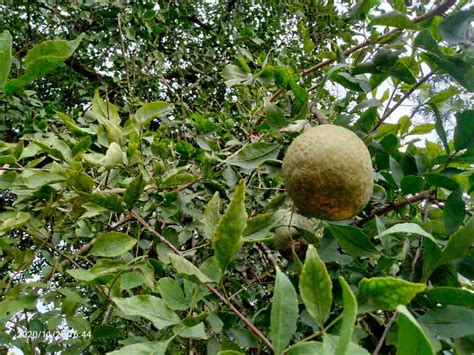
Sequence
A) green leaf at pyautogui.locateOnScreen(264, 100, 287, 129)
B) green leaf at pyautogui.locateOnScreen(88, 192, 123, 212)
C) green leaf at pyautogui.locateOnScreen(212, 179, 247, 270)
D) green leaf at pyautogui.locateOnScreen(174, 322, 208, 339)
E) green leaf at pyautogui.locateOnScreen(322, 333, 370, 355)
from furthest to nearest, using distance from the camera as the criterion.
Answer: green leaf at pyautogui.locateOnScreen(264, 100, 287, 129)
green leaf at pyautogui.locateOnScreen(88, 192, 123, 212)
green leaf at pyautogui.locateOnScreen(174, 322, 208, 339)
green leaf at pyautogui.locateOnScreen(212, 179, 247, 270)
green leaf at pyautogui.locateOnScreen(322, 333, 370, 355)

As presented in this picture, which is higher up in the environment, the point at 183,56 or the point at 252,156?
the point at 252,156

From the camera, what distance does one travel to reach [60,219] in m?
1.17

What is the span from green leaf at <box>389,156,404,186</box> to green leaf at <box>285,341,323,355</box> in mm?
376

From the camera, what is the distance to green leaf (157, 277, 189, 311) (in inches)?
28.5

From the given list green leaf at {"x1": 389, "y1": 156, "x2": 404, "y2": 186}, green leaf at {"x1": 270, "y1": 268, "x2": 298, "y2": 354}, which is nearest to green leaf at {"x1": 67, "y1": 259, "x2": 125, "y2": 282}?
green leaf at {"x1": 270, "y1": 268, "x2": 298, "y2": 354}

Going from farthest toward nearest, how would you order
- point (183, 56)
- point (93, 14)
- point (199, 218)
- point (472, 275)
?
point (183, 56) → point (93, 14) → point (199, 218) → point (472, 275)

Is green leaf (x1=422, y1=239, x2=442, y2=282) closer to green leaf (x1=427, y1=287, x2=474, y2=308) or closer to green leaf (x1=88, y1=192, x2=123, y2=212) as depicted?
green leaf (x1=427, y1=287, x2=474, y2=308)

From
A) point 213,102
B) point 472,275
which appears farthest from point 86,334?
point 213,102

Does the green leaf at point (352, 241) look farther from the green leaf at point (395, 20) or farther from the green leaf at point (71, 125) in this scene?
the green leaf at point (71, 125)

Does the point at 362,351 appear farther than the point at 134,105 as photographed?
No

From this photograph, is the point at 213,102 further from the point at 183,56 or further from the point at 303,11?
the point at 303,11

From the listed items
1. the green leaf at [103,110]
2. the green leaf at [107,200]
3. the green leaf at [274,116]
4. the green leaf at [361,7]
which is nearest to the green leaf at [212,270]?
the green leaf at [107,200]

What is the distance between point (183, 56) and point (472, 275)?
231 cm

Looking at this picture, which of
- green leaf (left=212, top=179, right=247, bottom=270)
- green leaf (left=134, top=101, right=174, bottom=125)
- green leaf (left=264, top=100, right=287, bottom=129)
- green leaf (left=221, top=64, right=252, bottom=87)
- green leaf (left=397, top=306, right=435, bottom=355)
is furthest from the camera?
green leaf (left=221, top=64, right=252, bottom=87)
